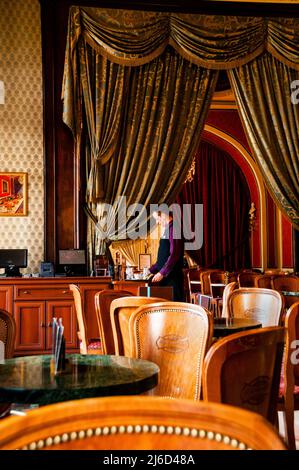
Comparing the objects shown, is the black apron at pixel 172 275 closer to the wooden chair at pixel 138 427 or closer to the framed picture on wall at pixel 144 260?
the framed picture on wall at pixel 144 260

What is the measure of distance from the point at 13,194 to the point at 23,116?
2.87 ft

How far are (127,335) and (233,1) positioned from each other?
507cm

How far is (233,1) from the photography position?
6.73 metres

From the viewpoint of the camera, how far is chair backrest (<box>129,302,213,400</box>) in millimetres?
2332

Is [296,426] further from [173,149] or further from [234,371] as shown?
[173,149]

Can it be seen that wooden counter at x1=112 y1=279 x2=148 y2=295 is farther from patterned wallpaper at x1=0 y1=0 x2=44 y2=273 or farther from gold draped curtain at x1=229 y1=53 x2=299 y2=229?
gold draped curtain at x1=229 y1=53 x2=299 y2=229

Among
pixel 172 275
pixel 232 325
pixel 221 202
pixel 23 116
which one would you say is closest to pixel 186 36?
pixel 23 116

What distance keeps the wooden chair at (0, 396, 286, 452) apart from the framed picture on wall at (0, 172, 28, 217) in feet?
18.8

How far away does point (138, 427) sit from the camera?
801 mm

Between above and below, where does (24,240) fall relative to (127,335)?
above

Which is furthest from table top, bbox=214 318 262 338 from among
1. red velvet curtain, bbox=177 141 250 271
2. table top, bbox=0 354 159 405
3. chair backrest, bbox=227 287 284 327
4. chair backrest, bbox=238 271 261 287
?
red velvet curtain, bbox=177 141 250 271

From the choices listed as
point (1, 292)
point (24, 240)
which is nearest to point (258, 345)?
point (1, 292)

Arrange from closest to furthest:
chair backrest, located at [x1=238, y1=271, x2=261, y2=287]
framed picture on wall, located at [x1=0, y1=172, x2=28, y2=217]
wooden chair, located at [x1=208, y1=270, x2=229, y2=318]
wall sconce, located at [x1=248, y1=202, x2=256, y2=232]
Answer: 1. framed picture on wall, located at [x1=0, y1=172, x2=28, y2=217]
2. chair backrest, located at [x1=238, y1=271, x2=261, y2=287]
3. wooden chair, located at [x1=208, y1=270, x2=229, y2=318]
4. wall sconce, located at [x1=248, y1=202, x2=256, y2=232]

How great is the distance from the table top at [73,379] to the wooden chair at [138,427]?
1.00 metres
